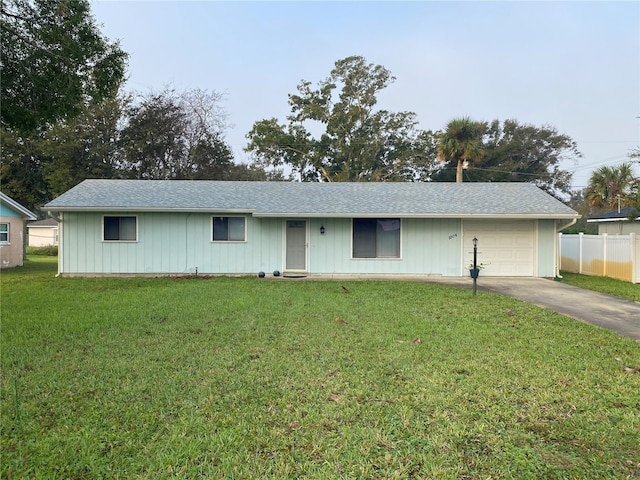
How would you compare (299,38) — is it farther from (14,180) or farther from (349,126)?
(14,180)

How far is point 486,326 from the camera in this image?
580 centimetres

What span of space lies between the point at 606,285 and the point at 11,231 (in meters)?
22.1

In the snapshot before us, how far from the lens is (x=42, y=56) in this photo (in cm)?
749

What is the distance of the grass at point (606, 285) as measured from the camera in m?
8.93

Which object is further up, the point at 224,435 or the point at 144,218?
the point at 144,218

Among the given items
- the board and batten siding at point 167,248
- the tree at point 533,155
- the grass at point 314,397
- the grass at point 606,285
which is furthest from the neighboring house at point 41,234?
the grass at point 606,285

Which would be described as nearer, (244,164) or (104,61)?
(104,61)

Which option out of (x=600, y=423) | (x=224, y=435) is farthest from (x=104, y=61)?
(x=600, y=423)

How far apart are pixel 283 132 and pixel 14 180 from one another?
681 inches

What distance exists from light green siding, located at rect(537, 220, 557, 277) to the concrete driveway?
64cm

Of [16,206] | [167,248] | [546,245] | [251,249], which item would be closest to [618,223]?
[546,245]

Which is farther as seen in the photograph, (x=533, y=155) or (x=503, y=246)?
(x=533, y=155)

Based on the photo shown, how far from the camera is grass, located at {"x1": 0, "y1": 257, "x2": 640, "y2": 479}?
236 centimetres

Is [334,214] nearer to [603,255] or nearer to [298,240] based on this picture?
[298,240]
